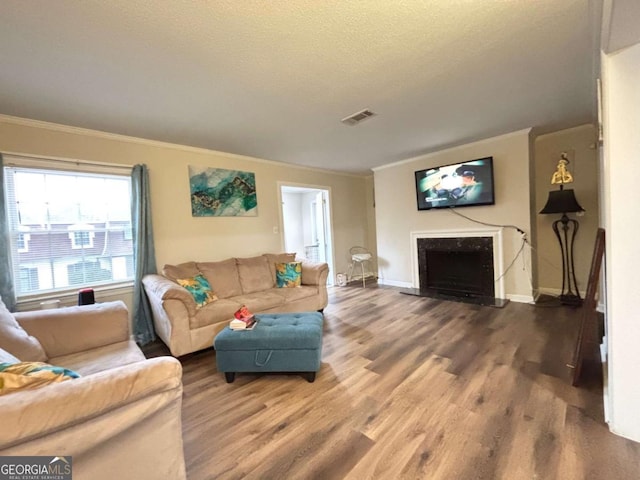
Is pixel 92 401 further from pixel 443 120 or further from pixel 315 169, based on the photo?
pixel 315 169

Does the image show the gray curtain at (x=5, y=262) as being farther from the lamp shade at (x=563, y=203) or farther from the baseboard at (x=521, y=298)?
the lamp shade at (x=563, y=203)

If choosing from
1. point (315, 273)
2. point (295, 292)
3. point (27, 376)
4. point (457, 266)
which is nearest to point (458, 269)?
point (457, 266)

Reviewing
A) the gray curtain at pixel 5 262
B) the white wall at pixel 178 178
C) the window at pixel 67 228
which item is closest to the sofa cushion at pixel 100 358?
the gray curtain at pixel 5 262

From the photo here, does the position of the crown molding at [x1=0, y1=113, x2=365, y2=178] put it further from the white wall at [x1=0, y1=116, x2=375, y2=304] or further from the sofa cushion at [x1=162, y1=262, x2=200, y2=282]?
the sofa cushion at [x1=162, y1=262, x2=200, y2=282]

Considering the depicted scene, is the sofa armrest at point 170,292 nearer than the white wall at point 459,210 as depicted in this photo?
Yes

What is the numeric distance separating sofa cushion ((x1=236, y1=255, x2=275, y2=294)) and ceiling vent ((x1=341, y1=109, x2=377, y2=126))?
7.09ft

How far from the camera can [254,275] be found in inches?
143

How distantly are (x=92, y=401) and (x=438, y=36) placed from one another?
2.46 metres

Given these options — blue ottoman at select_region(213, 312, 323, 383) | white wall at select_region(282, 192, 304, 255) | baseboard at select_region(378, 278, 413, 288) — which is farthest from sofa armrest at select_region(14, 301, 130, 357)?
white wall at select_region(282, 192, 304, 255)

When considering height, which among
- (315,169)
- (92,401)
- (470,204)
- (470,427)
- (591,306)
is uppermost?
(315,169)

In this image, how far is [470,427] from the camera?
1.54m

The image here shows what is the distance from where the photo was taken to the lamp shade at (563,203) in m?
3.39

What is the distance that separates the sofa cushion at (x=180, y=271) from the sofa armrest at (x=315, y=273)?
4.56 feet

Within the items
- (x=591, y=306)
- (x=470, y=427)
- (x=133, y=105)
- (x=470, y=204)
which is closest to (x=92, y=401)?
(x=470, y=427)
